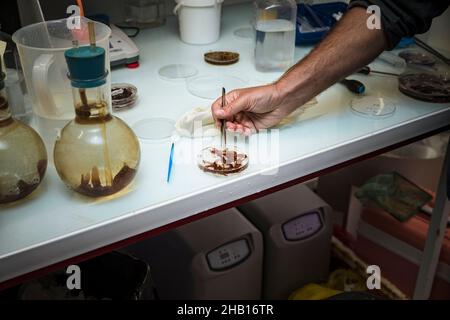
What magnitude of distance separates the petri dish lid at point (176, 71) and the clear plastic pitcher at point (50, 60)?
0.97 ft

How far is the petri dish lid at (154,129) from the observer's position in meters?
0.94

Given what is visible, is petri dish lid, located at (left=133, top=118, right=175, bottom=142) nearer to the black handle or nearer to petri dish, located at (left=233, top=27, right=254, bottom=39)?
the black handle

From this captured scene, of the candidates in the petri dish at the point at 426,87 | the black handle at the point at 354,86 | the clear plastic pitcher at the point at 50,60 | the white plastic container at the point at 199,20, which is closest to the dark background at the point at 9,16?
the clear plastic pitcher at the point at 50,60

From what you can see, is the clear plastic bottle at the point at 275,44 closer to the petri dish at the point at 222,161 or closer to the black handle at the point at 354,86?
the black handle at the point at 354,86

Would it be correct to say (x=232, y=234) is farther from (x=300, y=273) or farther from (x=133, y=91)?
(x=133, y=91)

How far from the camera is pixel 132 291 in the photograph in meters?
1.22

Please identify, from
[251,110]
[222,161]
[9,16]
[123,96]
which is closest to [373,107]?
[251,110]

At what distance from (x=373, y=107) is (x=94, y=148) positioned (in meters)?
0.58

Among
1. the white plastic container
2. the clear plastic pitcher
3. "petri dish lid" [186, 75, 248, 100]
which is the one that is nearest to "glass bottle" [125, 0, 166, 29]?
the white plastic container

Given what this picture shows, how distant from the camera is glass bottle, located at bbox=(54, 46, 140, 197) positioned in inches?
29.4

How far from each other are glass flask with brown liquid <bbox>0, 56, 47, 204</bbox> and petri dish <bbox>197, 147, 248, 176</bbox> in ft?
0.86

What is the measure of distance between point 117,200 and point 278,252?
774mm

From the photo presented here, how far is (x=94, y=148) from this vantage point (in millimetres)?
750
